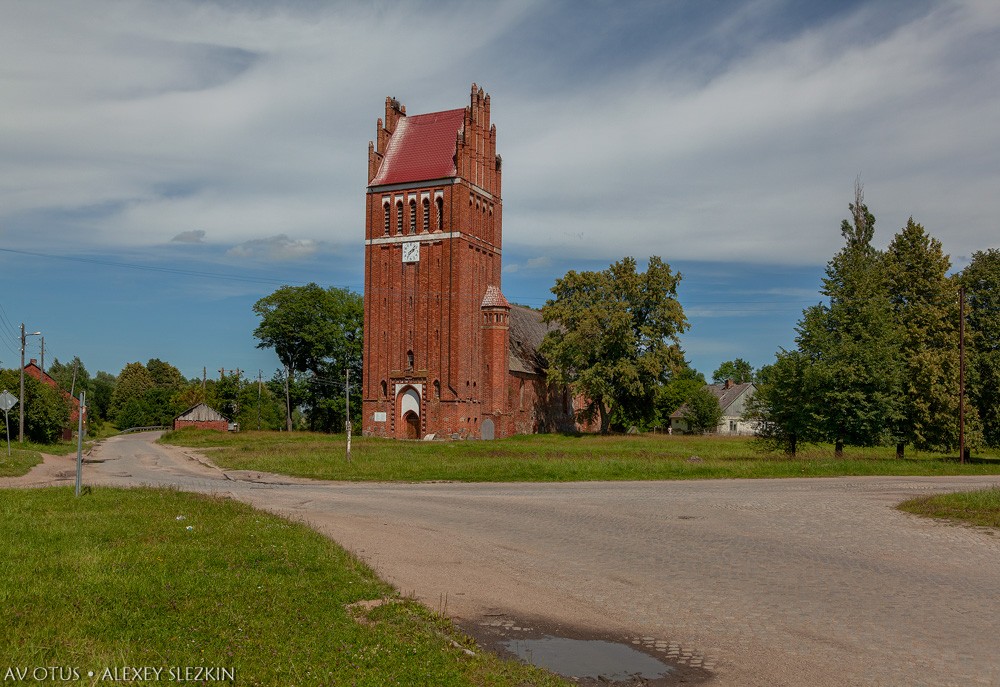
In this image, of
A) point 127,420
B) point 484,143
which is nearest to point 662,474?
point 484,143

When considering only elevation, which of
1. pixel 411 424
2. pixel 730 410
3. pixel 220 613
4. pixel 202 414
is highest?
pixel 202 414

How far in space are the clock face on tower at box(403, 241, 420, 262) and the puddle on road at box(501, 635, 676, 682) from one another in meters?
52.5

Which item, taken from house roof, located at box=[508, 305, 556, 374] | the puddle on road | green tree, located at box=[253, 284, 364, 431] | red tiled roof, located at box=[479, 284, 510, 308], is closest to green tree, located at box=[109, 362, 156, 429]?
green tree, located at box=[253, 284, 364, 431]

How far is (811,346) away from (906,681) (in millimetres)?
29352

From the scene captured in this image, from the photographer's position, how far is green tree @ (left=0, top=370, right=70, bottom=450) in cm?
5003

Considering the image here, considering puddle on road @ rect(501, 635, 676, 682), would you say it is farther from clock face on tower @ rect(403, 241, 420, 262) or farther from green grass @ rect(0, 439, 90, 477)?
clock face on tower @ rect(403, 241, 420, 262)

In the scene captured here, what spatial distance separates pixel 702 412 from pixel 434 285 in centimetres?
3920

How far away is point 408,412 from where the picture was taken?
2315 inches

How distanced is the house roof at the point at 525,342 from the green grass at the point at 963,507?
44.6 metres

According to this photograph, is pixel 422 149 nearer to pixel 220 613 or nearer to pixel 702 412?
pixel 702 412

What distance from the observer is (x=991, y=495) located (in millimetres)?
19750

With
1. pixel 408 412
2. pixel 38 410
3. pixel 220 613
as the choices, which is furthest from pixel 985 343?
pixel 38 410

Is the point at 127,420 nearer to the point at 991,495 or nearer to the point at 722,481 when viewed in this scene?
the point at 722,481

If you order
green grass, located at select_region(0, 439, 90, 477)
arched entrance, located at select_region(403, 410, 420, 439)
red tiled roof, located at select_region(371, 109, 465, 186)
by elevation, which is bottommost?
green grass, located at select_region(0, 439, 90, 477)
